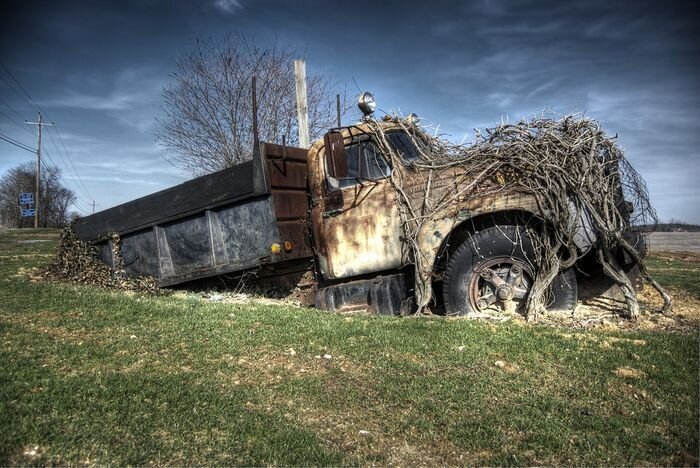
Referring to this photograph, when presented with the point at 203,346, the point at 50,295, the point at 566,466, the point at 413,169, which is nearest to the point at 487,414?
the point at 566,466

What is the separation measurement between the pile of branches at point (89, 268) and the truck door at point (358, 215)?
265 cm

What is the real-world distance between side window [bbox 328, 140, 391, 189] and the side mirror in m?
0.30

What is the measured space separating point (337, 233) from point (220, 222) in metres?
Answer: 1.60

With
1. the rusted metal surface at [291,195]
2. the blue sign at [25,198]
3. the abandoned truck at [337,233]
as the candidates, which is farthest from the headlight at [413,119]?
→ the blue sign at [25,198]

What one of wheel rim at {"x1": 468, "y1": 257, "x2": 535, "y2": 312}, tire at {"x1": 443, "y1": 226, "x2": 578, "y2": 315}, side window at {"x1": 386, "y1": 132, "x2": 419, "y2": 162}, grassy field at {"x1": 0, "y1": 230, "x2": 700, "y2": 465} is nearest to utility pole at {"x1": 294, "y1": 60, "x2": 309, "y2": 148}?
side window at {"x1": 386, "y1": 132, "x2": 419, "y2": 162}

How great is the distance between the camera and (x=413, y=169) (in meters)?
5.27

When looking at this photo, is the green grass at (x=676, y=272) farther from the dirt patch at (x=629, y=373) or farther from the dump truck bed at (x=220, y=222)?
the dump truck bed at (x=220, y=222)

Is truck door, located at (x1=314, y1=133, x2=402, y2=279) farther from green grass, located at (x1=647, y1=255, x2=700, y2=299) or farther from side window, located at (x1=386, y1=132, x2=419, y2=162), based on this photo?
green grass, located at (x1=647, y1=255, x2=700, y2=299)


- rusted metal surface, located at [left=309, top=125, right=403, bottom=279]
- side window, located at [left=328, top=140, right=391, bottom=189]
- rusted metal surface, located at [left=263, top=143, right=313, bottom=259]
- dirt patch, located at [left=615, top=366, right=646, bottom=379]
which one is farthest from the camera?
rusted metal surface, located at [left=263, top=143, right=313, bottom=259]

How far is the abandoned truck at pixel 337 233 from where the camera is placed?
4867mm

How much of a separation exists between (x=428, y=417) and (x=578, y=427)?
841 millimetres

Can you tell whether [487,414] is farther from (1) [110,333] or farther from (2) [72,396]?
(1) [110,333]

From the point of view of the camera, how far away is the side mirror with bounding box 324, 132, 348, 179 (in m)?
5.01

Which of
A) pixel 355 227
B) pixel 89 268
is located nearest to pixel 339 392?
pixel 355 227
